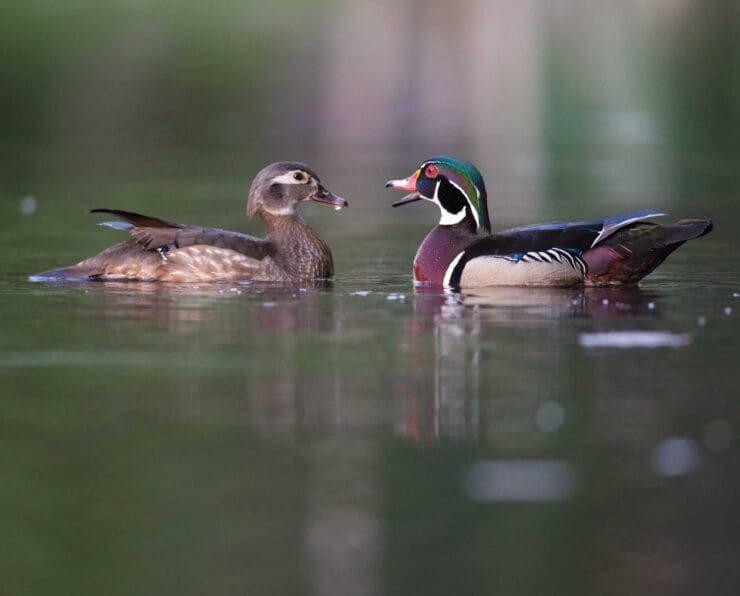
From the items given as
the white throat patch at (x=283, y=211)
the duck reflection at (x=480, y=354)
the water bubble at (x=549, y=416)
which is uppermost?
the white throat patch at (x=283, y=211)

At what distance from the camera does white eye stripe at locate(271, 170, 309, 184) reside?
576 inches

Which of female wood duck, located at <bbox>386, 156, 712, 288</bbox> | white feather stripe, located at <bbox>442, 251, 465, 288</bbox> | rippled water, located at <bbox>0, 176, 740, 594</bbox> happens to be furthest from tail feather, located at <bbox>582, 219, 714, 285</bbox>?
rippled water, located at <bbox>0, 176, 740, 594</bbox>

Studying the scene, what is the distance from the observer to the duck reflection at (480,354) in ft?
27.9

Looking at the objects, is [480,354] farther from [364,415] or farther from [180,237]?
[180,237]

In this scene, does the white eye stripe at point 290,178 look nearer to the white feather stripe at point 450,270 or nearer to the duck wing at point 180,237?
the duck wing at point 180,237

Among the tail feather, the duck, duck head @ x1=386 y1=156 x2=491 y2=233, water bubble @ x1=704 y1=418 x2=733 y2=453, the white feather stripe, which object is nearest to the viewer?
water bubble @ x1=704 y1=418 x2=733 y2=453

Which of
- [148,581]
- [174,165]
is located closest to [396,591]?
[148,581]

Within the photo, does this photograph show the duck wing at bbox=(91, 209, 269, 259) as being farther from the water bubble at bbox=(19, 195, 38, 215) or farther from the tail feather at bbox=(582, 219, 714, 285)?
the water bubble at bbox=(19, 195, 38, 215)

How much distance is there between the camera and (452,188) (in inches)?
569

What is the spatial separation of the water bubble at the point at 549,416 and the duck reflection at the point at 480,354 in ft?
0.14

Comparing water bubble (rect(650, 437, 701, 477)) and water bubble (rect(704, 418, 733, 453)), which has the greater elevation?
water bubble (rect(704, 418, 733, 453))

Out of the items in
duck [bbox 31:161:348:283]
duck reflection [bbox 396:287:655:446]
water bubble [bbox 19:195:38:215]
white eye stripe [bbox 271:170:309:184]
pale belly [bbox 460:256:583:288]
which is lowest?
duck reflection [bbox 396:287:655:446]

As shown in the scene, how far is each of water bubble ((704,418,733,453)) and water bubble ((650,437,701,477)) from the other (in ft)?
0.21

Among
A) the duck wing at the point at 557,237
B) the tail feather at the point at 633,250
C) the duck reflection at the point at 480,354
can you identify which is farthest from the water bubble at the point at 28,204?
the tail feather at the point at 633,250
